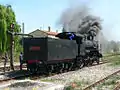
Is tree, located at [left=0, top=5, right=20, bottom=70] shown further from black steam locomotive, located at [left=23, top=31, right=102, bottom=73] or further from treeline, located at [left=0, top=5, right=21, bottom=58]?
black steam locomotive, located at [left=23, top=31, right=102, bottom=73]

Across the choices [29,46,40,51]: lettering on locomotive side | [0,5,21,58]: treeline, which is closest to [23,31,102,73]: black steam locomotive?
[29,46,40,51]: lettering on locomotive side

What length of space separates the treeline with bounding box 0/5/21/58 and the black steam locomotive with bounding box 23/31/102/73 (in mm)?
12292

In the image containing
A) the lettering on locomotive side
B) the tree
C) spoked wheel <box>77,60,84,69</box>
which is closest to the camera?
the lettering on locomotive side

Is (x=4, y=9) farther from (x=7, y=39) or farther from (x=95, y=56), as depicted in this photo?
(x=95, y=56)

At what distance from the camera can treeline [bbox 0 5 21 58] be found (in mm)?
34312

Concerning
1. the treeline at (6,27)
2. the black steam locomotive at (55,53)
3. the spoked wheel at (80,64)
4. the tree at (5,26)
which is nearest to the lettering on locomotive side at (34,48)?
the black steam locomotive at (55,53)

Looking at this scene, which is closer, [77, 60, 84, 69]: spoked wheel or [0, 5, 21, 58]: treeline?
[77, 60, 84, 69]: spoked wheel

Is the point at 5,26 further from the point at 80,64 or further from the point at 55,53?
the point at 55,53

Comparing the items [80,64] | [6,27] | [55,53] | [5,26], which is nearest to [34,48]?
[55,53]

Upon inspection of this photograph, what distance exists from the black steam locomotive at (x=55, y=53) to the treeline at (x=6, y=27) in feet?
40.3

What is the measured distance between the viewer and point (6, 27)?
3531 centimetres

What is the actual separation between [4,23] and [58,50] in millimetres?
16619

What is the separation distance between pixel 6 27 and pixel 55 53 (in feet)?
56.5

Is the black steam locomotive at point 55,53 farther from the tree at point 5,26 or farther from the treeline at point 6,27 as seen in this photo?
the treeline at point 6,27
